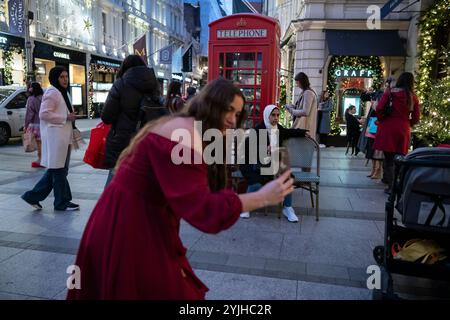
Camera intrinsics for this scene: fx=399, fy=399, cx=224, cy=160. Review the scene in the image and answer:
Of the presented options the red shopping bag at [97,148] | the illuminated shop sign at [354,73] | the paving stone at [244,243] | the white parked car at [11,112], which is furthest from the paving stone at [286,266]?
the illuminated shop sign at [354,73]

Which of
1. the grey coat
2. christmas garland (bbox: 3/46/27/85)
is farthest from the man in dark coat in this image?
christmas garland (bbox: 3/46/27/85)

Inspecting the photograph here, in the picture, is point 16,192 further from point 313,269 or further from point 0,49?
point 0,49

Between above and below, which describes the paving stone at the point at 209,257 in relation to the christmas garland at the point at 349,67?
below

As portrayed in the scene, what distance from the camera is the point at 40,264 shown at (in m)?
3.69

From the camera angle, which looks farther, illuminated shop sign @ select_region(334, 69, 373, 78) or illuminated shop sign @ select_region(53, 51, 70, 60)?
illuminated shop sign @ select_region(53, 51, 70, 60)

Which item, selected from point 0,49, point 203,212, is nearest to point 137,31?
point 0,49

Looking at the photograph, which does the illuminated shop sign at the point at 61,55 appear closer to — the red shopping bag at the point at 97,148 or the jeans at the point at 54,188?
the jeans at the point at 54,188

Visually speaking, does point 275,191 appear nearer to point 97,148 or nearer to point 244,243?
point 244,243

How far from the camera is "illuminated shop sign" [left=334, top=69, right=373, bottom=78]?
1334 centimetres

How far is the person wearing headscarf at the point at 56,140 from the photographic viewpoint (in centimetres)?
509

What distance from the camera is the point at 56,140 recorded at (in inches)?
204

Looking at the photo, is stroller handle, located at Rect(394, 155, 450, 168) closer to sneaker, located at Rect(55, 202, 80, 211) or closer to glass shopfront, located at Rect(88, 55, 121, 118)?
sneaker, located at Rect(55, 202, 80, 211)

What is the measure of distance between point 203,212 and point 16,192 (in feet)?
19.0

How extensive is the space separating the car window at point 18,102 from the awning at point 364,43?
985 cm
